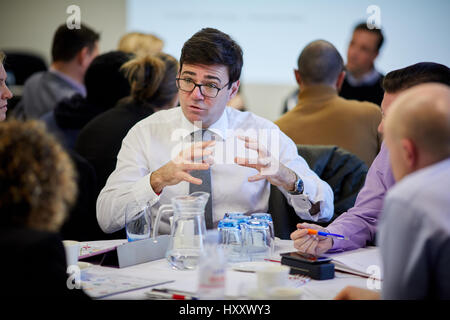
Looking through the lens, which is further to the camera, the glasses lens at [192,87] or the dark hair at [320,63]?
the dark hair at [320,63]

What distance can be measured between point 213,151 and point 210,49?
45 centimetres

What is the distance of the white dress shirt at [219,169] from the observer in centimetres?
247

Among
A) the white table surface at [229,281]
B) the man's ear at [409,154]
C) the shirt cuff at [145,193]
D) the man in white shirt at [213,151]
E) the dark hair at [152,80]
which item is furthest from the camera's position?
the dark hair at [152,80]

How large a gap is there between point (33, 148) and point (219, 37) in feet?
4.84

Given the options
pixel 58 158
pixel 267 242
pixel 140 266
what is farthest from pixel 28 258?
pixel 267 242

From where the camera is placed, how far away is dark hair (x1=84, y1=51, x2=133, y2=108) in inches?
152

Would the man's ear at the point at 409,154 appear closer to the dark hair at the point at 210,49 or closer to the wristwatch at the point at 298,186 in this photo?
the wristwatch at the point at 298,186

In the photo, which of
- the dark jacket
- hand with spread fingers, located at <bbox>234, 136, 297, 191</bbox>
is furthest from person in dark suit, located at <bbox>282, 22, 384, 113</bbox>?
the dark jacket

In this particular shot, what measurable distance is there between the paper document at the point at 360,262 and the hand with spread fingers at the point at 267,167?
0.41 meters

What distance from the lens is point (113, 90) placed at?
397 cm

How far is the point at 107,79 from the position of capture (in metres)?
3.90

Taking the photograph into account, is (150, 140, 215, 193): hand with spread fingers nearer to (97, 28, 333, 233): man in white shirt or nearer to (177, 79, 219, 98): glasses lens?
(97, 28, 333, 233): man in white shirt

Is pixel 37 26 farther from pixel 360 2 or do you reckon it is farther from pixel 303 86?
pixel 303 86

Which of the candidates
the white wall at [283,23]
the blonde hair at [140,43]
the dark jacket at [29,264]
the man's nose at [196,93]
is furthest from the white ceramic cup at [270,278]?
the white wall at [283,23]
